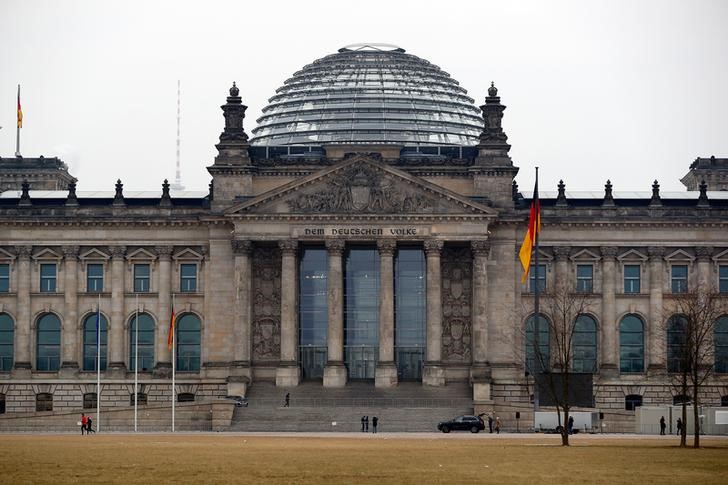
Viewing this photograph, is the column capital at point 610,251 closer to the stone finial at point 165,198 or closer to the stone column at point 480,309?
the stone column at point 480,309

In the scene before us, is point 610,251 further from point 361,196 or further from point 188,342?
point 188,342

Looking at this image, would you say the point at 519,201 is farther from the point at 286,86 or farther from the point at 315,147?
the point at 286,86

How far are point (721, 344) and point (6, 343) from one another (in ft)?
184

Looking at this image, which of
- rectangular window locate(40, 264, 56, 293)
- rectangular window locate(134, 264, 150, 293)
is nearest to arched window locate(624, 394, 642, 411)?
rectangular window locate(134, 264, 150, 293)

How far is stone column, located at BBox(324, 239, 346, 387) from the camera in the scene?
137250 mm

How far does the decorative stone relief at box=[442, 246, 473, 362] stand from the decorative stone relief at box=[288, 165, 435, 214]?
535cm

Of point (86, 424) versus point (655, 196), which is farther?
point (655, 196)

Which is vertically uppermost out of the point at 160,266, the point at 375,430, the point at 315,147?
the point at 315,147

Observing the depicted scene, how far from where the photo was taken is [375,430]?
4870 inches

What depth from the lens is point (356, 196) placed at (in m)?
139

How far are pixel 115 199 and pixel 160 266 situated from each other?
21.1 ft

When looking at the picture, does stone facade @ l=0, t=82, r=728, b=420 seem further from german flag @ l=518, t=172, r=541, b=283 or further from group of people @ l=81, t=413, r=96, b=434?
german flag @ l=518, t=172, r=541, b=283

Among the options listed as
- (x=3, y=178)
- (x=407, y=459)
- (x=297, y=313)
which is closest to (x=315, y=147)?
(x=297, y=313)

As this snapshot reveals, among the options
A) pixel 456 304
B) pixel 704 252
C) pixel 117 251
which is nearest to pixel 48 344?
pixel 117 251
